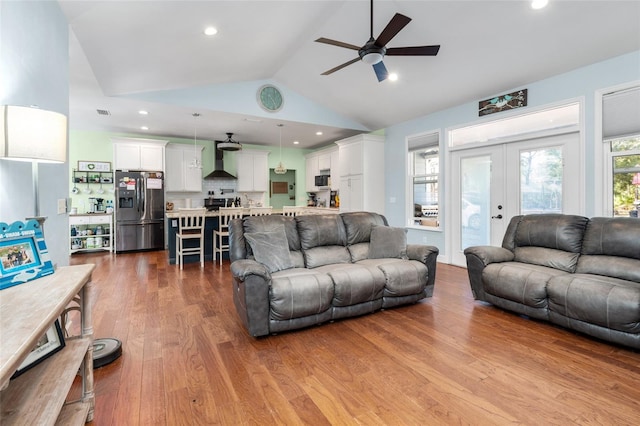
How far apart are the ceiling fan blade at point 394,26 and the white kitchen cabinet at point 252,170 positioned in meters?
5.92

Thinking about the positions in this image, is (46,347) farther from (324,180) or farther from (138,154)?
(324,180)

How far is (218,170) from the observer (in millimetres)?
7859

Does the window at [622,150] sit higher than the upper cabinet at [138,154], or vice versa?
the upper cabinet at [138,154]

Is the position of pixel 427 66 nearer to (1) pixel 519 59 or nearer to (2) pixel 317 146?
(1) pixel 519 59

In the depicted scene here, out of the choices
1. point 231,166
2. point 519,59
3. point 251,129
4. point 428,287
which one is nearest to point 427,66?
point 519,59

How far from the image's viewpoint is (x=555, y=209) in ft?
13.7

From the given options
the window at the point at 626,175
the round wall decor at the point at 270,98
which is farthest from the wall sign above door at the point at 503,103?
the round wall decor at the point at 270,98

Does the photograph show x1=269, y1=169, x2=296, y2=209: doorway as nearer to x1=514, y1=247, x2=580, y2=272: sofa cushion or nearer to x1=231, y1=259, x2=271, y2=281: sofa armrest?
x1=231, y1=259, x2=271, y2=281: sofa armrest

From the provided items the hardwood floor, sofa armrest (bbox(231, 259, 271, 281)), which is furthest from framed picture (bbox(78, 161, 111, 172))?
sofa armrest (bbox(231, 259, 271, 281))

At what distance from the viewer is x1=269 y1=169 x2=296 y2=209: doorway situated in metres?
9.30

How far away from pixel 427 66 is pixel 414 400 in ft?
13.8

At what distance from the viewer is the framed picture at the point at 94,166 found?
22.3 ft

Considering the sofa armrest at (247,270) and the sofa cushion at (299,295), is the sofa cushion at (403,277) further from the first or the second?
the sofa armrest at (247,270)

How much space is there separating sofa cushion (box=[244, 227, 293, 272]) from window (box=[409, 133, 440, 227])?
364 centimetres
